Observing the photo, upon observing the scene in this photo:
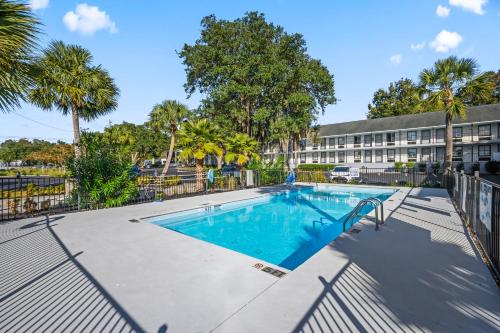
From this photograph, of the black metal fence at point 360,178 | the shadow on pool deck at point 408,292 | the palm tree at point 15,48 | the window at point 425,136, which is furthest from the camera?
the window at point 425,136

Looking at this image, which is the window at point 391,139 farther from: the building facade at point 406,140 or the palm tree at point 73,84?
the palm tree at point 73,84

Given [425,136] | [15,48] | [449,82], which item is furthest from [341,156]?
[15,48]

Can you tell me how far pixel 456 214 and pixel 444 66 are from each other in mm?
12120

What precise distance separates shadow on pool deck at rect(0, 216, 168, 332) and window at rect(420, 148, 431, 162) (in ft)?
139

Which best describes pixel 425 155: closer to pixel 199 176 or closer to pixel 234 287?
pixel 199 176

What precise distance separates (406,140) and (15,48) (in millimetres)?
43176

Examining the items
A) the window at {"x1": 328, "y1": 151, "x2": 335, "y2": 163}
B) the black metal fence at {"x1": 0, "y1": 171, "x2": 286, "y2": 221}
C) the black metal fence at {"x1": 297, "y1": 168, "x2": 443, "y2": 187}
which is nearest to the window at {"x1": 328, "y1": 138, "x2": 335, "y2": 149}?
the window at {"x1": 328, "y1": 151, "x2": 335, "y2": 163}

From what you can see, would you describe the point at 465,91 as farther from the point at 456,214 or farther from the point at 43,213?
the point at 43,213

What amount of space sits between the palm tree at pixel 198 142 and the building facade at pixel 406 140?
1841 cm

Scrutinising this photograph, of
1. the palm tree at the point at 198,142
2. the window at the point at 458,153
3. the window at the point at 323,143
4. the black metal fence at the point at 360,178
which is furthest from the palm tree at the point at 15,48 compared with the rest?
the window at the point at 458,153

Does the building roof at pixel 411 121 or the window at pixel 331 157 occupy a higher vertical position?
the building roof at pixel 411 121

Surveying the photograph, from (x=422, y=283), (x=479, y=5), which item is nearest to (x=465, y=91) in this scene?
(x=479, y=5)

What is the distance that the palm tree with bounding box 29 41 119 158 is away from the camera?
11.9m

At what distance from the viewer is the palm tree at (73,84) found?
11948mm
